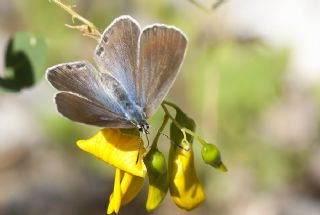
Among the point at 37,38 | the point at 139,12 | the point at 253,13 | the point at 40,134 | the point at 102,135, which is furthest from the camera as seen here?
the point at 253,13

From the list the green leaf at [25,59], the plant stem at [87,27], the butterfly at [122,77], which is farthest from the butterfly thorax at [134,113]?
the green leaf at [25,59]

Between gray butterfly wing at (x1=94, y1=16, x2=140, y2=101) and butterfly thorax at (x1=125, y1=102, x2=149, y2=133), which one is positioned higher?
gray butterfly wing at (x1=94, y1=16, x2=140, y2=101)

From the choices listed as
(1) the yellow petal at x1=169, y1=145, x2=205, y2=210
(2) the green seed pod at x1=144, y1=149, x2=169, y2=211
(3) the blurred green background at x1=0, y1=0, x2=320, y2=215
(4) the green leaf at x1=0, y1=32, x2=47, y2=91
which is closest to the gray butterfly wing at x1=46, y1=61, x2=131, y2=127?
(2) the green seed pod at x1=144, y1=149, x2=169, y2=211

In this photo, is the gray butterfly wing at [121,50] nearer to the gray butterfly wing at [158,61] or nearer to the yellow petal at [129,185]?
the gray butterfly wing at [158,61]

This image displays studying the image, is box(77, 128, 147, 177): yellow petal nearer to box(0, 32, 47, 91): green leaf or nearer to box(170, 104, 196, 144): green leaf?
box(170, 104, 196, 144): green leaf

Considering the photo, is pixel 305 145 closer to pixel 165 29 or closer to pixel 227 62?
pixel 227 62

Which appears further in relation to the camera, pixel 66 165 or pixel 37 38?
pixel 66 165

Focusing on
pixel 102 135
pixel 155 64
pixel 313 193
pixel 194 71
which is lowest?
pixel 313 193

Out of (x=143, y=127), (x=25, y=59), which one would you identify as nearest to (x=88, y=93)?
(x=143, y=127)

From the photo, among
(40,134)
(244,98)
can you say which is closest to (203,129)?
(244,98)
